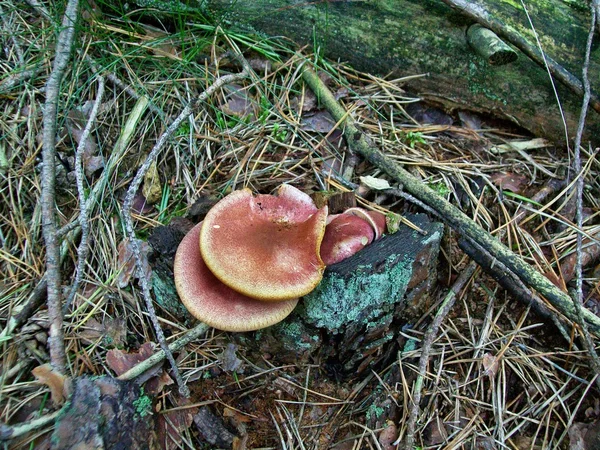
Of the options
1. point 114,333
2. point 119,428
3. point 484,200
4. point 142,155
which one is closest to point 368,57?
point 484,200

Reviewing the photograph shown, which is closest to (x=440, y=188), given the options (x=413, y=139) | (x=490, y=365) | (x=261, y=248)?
(x=413, y=139)

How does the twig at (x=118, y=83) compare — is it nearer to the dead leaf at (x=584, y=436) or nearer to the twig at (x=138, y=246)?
the twig at (x=138, y=246)

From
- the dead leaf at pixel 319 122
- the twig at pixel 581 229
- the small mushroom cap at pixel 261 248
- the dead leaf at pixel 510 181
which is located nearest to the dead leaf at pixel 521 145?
the dead leaf at pixel 510 181

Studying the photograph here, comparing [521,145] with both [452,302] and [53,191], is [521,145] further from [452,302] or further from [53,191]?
[53,191]

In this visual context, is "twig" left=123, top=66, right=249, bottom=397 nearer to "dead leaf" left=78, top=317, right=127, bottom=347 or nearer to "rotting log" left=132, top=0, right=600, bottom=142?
"dead leaf" left=78, top=317, right=127, bottom=347

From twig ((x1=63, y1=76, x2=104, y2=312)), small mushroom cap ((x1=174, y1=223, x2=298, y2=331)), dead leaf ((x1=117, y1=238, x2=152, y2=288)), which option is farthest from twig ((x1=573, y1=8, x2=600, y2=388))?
twig ((x1=63, y1=76, x2=104, y2=312))

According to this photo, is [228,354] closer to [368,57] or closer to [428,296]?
[428,296]
